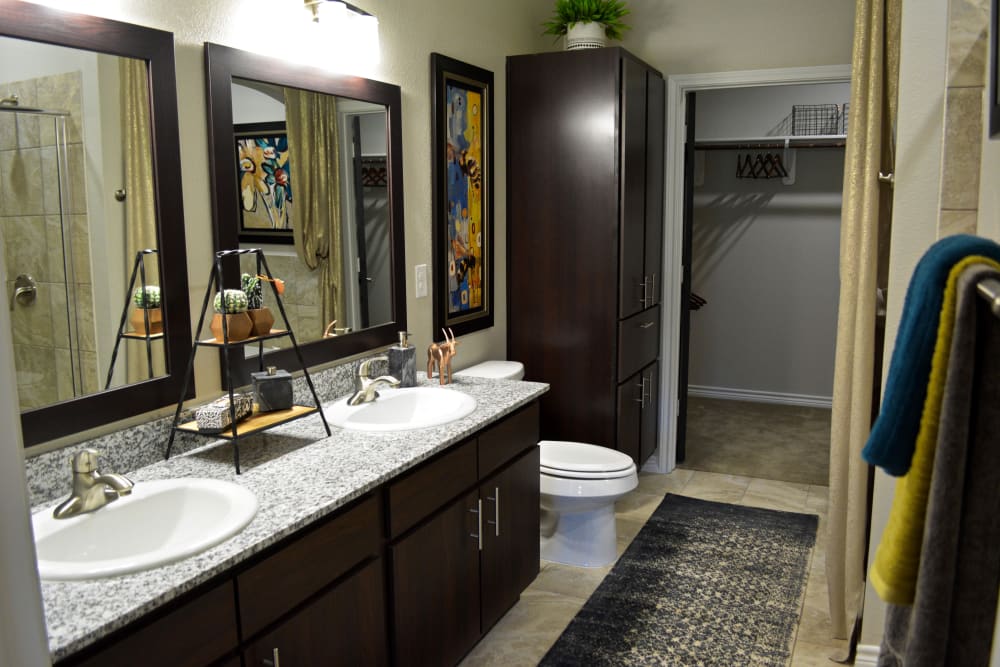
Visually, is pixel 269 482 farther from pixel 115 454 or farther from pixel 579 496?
pixel 579 496

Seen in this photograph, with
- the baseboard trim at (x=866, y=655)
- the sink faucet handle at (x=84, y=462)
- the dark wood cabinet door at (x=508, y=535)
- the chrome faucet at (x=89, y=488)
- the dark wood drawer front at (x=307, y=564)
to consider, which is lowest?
the baseboard trim at (x=866, y=655)

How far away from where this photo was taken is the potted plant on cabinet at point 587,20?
3.73 metres

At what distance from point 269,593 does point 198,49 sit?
53.2 inches

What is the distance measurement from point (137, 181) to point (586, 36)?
2371mm

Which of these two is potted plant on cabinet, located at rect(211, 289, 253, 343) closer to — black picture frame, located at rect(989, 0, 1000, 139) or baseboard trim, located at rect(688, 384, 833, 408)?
black picture frame, located at rect(989, 0, 1000, 139)

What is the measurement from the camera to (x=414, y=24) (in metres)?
3.03

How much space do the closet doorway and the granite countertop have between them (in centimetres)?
314

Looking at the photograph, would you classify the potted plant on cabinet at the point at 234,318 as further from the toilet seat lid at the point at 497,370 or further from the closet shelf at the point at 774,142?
the closet shelf at the point at 774,142

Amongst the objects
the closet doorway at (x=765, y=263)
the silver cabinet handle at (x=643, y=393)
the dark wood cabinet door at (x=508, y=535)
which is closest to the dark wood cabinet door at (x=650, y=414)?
the silver cabinet handle at (x=643, y=393)

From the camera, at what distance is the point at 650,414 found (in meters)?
4.28

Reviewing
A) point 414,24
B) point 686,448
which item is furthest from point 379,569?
point 686,448

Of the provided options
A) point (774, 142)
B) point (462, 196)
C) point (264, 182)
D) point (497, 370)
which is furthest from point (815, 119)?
point (264, 182)

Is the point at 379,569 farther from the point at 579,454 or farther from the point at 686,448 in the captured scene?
the point at 686,448

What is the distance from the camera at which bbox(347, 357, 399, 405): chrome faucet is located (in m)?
2.55
